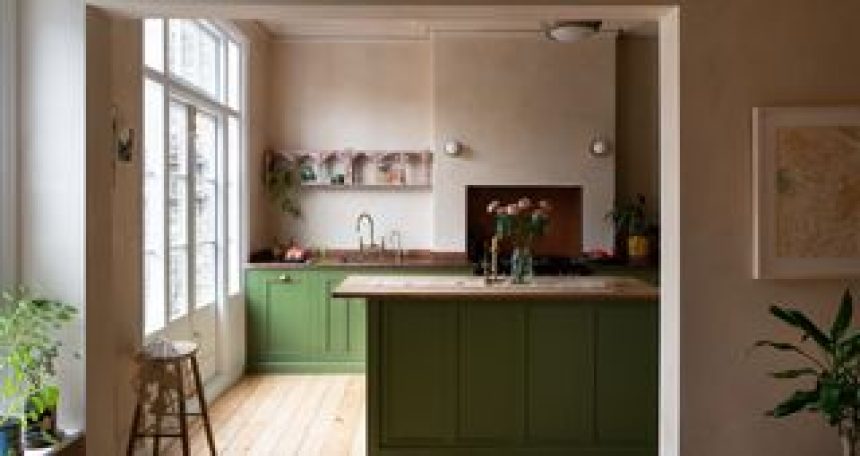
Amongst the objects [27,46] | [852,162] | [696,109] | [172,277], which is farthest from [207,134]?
[852,162]

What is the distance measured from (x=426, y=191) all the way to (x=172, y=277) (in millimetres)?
2845

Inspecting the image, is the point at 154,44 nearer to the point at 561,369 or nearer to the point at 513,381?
the point at 513,381

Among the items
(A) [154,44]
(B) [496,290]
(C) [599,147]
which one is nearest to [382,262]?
(C) [599,147]

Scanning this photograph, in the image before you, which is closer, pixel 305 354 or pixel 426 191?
pixel 305 354

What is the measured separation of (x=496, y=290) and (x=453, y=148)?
2.85 metres

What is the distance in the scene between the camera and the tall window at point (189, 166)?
427 centimetres

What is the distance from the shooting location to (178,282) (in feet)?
15.6

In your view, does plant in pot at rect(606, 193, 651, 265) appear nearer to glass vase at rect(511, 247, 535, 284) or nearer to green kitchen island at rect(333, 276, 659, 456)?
glass vase at rect(511, 247, 535, 284)

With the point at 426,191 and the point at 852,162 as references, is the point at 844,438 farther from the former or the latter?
the point at 426,191

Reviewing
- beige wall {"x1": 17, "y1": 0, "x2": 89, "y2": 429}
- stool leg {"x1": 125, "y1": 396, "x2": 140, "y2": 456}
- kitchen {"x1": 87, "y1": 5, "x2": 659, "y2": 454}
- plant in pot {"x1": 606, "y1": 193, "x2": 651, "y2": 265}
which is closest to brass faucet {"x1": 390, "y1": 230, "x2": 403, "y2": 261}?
kitchen {"x1": 87, "y1": 5, "x2": 659, "y2": 454}

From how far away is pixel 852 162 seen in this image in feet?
9.22

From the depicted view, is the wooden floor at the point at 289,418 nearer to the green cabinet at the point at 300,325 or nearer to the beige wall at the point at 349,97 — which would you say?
the green cabinet at the point at 300,325

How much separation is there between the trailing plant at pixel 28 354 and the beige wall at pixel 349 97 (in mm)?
4163

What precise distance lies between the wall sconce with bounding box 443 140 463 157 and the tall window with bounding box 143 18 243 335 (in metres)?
1.78
